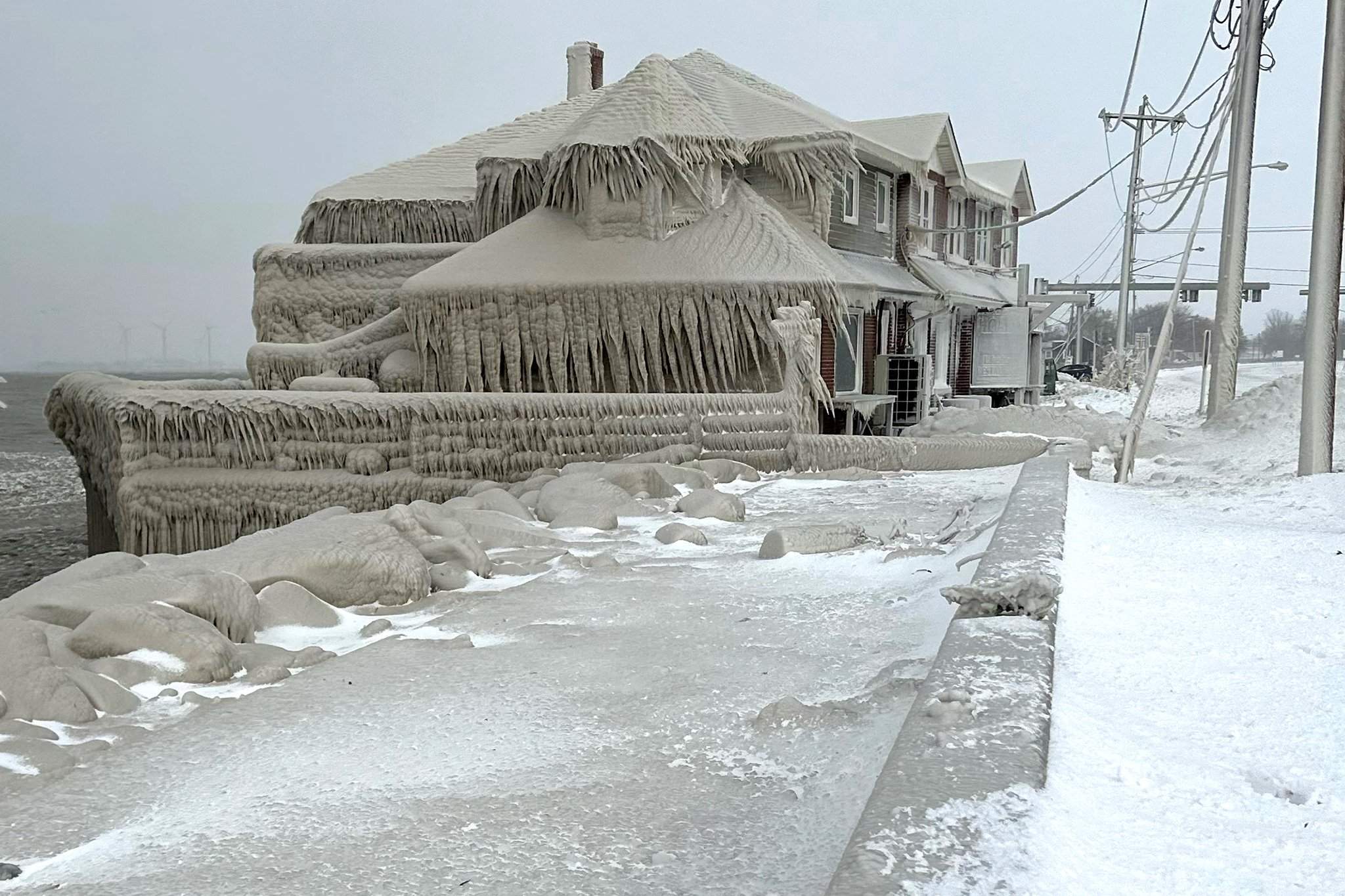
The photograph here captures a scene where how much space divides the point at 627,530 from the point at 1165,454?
295 inches

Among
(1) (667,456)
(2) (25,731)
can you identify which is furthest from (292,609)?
(1) (667,456)

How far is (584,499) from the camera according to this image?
7375 mm

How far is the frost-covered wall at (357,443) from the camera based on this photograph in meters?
9.78

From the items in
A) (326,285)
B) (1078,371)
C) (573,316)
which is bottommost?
(1078,371)

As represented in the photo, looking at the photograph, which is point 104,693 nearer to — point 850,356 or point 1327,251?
point 1327,251

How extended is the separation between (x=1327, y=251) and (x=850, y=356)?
11.6 meters

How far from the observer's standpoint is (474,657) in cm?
394

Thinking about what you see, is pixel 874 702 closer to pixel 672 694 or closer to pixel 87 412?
pixel 672 694

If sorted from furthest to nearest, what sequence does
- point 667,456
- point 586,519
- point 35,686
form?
point 667,456 < point 586,519 < point 35,686

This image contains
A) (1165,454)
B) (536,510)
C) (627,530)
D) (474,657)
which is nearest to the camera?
(474,657)

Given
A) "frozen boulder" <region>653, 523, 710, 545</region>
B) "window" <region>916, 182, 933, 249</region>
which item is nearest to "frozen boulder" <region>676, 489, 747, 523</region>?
"frozen boulder" <region>653, 523, 710, 545</region>

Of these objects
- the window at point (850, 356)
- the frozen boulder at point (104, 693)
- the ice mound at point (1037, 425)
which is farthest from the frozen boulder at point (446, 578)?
the window at point (850, 356)

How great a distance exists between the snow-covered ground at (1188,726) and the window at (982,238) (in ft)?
77.0

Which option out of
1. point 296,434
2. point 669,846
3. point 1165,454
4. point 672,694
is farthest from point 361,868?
point 1165,454
